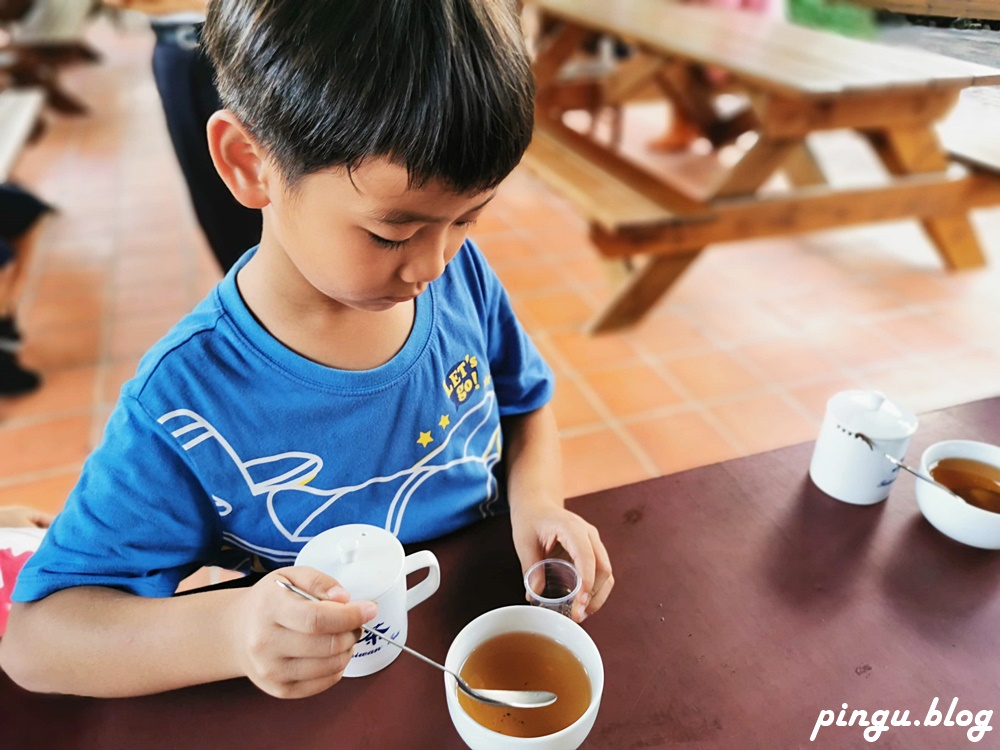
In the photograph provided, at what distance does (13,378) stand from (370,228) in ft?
6.99

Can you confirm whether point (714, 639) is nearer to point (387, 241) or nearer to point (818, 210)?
point (387, 241)

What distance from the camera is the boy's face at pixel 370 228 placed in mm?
582

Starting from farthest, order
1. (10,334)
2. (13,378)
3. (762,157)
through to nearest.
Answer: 1. (762,157)
2. (10,334)
3. (13,378)

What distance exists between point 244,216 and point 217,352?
92cm

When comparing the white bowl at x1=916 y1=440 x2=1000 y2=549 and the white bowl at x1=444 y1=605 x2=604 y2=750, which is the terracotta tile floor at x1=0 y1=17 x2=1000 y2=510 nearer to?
the white bowl at x1=916 y1=440 x2=1000 y2=549

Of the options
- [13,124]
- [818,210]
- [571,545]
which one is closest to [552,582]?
[571,545]

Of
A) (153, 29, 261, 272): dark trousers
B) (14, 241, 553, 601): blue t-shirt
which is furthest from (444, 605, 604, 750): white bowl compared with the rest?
(153, 29, 261, 272): dark trousers

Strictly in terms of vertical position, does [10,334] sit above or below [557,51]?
below

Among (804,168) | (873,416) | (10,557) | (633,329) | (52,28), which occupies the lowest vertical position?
(52,28)

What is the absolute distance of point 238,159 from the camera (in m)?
0.64

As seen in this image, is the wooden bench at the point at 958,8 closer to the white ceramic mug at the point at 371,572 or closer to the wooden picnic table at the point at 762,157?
the white ceramic mug at the point at 371,572

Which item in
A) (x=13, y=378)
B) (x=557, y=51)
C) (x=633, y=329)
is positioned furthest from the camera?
(x=557, y=51)

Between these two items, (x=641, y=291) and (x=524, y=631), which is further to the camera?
(x=641, y=291)

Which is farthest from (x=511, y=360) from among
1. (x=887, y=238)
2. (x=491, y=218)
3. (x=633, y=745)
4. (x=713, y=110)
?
(x=713, y=110)
